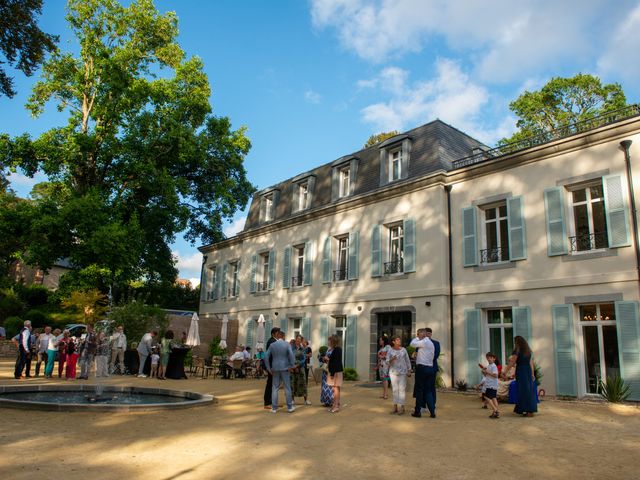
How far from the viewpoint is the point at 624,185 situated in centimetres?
1212

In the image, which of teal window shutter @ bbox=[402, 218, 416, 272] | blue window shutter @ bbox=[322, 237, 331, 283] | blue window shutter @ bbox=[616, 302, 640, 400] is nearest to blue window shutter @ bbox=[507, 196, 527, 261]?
blue window shutter @ bbox=[616, 302, 640, 400]

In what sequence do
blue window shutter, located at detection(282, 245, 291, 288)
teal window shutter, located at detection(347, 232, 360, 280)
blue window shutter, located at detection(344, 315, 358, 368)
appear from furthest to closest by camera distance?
blue window shutter, located at detection(282, 245, 291, 288), teal window shutter, located at detection(347, 232, 360, 280), blue window shutter, located at detection(344, 315, 358, 368)

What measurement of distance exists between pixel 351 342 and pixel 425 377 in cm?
911

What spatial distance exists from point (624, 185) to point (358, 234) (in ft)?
29.2

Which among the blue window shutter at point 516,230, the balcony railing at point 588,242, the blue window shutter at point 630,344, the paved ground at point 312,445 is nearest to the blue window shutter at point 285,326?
the blue window shutter at point 516,230

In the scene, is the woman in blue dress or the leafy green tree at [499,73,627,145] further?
the leafy green tree at [499,73,627,145]

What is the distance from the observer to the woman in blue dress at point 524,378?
29.9 ft

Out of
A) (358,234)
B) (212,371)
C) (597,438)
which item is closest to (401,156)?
(358,234)

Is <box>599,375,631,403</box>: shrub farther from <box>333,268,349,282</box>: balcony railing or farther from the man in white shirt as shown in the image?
<box>333,268,349,282</box>: balcony railing

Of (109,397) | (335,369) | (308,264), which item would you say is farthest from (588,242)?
(109,397)

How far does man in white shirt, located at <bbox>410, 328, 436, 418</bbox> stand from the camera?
30.0 ft

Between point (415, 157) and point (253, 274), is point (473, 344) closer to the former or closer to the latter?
point (415, 157)

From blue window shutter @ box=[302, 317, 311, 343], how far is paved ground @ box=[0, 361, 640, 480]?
1028 cm

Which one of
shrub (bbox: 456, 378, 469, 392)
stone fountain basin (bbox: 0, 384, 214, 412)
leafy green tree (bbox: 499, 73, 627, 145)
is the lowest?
stone fountain basin (bbox: 0, 384, 214, 412)
